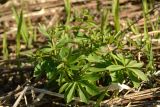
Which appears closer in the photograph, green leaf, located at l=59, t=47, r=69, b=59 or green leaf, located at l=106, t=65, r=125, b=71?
green leaf, located at l=106, t=65, r=125, b=71

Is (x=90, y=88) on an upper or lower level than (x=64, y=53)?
lower

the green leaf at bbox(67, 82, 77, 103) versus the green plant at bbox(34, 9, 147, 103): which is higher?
the green plant at bbox(34, 9, 147, 103)

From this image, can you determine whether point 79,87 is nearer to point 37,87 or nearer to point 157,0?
point 37,87

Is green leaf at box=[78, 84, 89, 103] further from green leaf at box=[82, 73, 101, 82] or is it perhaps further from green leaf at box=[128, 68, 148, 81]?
green leaf at box=[128, 68, 148, 81]

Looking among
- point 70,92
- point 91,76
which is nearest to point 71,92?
point 70,92

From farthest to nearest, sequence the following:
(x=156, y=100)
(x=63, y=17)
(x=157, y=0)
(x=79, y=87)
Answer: (x=63, y=17) → (x=157, y=0) → (x=156, y=100) → (x=79, y=87)

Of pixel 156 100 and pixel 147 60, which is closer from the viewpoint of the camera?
pixel 156 100

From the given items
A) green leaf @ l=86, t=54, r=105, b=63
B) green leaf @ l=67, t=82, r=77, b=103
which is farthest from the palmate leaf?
green leaf @ l=86, t=54, r=105, b=63

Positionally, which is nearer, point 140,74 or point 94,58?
point 140,74

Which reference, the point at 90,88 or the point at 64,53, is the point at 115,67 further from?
the point at 64,53

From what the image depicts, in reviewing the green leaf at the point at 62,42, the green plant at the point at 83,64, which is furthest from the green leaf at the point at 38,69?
Answer: the green leaf at the point at 62,42

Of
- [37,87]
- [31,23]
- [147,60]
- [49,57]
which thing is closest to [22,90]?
[37,87]
